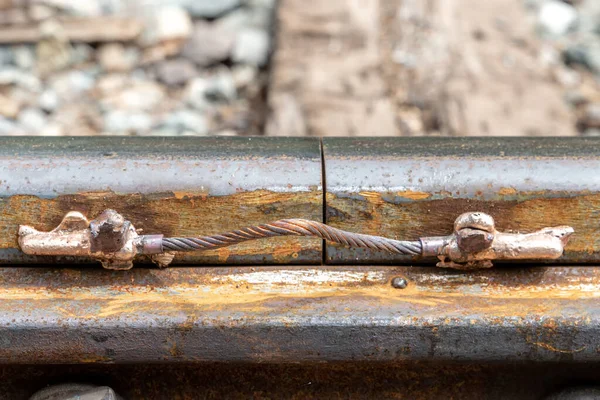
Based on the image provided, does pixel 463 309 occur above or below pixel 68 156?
below

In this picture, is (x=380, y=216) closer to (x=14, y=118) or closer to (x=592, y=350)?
(x=592, y=350)

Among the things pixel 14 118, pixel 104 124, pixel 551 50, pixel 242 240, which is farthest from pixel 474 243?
pixel 551 50

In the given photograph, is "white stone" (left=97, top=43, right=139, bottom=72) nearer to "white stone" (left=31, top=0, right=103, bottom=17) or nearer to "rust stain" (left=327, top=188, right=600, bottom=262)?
"white stone" (left=31, top=0, right=103, bottom=17)

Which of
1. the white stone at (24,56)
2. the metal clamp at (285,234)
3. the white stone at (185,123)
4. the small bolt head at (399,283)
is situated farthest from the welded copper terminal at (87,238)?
the white stone at (24,56)

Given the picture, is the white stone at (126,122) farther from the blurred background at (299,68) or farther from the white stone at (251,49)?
the white stone at (251,49)

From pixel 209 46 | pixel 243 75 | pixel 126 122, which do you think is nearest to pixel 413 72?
pixel 243 75

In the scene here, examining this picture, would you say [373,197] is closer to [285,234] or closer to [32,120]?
[285,234]
